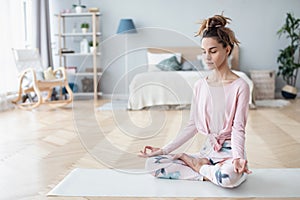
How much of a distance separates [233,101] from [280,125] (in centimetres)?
203

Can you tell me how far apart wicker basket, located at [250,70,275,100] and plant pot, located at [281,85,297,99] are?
0.16m

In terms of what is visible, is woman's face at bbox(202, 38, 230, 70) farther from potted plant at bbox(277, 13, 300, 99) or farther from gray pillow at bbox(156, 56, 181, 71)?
potted plant at bbox(277, 13, 300, 99)

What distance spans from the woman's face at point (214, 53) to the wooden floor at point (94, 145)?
291 millimetres

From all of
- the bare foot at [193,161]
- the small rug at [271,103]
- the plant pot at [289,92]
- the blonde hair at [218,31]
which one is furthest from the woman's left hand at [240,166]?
the plant pot at [289,92]

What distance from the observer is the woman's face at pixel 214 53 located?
1.83m

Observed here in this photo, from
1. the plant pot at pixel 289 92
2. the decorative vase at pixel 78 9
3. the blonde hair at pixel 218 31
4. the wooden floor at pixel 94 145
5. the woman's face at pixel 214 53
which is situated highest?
the decorative vase at pixel 78 9

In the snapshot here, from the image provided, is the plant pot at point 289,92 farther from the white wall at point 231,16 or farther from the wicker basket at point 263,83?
the white wall at point 231,16

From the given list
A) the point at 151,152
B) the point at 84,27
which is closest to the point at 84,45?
the point at 84,27

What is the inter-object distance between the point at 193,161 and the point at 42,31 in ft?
14.3

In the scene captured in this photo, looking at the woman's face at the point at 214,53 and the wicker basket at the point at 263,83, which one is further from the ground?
the woman's face at the point at 214,53

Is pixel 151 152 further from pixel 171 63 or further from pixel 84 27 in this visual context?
pixel 84 27

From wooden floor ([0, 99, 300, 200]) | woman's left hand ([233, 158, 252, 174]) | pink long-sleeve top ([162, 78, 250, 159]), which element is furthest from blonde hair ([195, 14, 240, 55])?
woman's left hand ([233, 158, 252, 174])

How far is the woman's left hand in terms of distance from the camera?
63.8 inches

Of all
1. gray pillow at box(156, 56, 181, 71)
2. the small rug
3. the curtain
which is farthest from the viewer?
the curtain
